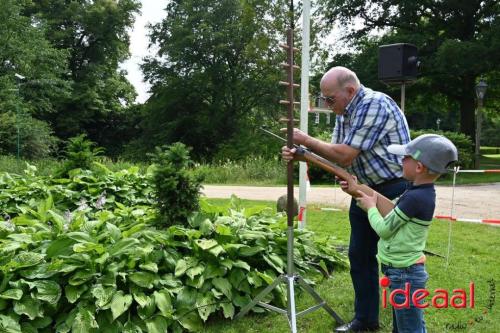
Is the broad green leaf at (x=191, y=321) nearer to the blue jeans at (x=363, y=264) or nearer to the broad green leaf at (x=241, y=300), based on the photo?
the broad green leaf at (x=241, y=300)

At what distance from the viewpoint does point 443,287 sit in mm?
4535

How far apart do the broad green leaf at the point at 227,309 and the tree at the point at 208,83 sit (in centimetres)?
2660

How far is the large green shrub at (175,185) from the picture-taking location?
4.02m

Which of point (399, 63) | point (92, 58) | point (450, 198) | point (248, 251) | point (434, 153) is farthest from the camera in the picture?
point (92, 58)

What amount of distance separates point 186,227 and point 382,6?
24284 mm

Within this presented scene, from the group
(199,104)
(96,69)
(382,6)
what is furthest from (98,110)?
(382,6)

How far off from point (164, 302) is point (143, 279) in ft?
0.70

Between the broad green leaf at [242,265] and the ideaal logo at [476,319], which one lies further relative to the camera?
the broad green leaf at [242,265]

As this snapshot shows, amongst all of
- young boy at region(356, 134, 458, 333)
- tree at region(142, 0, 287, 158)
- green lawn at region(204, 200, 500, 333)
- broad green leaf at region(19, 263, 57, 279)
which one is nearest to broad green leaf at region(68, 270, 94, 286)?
broad green leaf at region(19, 263, 57, 279)

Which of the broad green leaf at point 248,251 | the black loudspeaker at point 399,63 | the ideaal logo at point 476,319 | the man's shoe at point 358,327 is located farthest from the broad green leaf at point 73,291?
the black loudspeaker at point 399,63

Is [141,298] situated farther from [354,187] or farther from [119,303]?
[354,187]

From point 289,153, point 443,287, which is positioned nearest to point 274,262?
point 289,153

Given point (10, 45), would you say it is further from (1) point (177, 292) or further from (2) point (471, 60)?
(1) point (177, 292)

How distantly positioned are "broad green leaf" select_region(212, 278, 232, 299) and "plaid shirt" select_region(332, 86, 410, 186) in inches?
50.6
